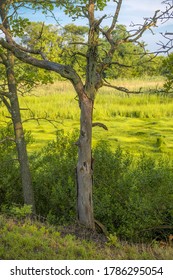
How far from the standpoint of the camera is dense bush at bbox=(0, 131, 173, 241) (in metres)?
6.25

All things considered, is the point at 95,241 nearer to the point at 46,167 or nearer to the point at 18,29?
the point at 46,167

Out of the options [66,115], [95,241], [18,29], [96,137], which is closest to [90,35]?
[18,29]

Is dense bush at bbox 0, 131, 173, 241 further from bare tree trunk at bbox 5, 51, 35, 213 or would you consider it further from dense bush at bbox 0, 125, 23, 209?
bare tree trunk at bbox 5, 51, 35, 213

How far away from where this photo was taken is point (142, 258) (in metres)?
4.03

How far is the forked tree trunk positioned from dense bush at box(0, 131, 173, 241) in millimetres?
572

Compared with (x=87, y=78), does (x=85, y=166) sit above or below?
below

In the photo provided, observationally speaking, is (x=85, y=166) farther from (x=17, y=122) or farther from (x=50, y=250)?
(x=50, y=250)

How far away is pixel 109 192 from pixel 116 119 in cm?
1067

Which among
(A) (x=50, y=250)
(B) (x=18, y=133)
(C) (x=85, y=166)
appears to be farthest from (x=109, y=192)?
(A) (x=50, y=250)

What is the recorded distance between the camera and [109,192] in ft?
22.1

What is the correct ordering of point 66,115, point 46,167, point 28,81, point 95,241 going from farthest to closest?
point 66,115 → point 46,167 → point 28,81 → point 95,241

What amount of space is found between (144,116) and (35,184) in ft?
36.3

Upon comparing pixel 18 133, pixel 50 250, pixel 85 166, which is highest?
pixel 18 133

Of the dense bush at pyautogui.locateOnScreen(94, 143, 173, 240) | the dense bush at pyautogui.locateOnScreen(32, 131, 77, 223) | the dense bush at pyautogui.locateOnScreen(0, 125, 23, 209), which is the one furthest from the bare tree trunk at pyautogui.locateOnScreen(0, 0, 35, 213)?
the dense bush at pyautogui.locateOnScreen(94, 143, 173, 240)
